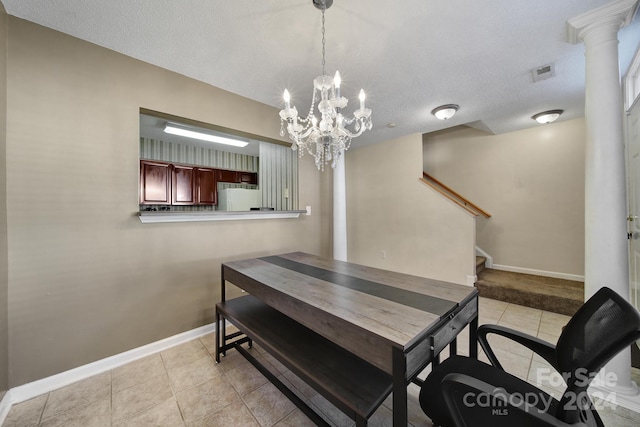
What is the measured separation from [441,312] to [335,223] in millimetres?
2467

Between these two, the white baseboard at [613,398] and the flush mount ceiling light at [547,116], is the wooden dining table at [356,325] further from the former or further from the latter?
the flush mount ceiling light at [547,116]

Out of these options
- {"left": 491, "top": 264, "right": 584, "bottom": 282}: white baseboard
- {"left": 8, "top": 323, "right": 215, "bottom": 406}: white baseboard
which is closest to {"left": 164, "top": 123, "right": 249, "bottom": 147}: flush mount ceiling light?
{"left": 8, "top": 323, "right": 215, "bottom": 406}: white baseboard

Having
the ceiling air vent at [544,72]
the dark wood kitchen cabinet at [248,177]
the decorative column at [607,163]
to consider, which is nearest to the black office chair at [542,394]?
the decorative column at [607,163]

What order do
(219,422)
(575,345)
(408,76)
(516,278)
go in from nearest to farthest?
(575,345) → (219,422) → (408,76) → (516,278)

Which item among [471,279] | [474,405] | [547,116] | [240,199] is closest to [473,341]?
[474,405]

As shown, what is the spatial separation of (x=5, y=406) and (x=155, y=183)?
3.42m

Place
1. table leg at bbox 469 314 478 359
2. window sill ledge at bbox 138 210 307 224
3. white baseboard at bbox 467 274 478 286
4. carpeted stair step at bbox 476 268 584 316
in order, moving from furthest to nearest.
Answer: white baseboard at bbox 467 274 478 286 < carpeted stair step at bbox 476 268 584 316 < window sill ledge at bbox 138 210 307 224 < table leg at bbox 469 314 478 359

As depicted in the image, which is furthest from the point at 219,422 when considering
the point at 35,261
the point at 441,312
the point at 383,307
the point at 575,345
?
the point at 575,345

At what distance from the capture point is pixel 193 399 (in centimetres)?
155

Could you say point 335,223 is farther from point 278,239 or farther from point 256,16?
point 256,16

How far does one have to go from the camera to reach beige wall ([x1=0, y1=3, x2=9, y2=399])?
4.79ft

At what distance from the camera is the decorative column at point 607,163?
146 centimetres

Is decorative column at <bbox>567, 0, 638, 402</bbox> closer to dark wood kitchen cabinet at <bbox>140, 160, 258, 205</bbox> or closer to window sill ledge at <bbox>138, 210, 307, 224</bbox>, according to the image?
window sill ledge at <bbox>138, 210, 307, 224</bbox>

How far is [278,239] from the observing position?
303 cm
